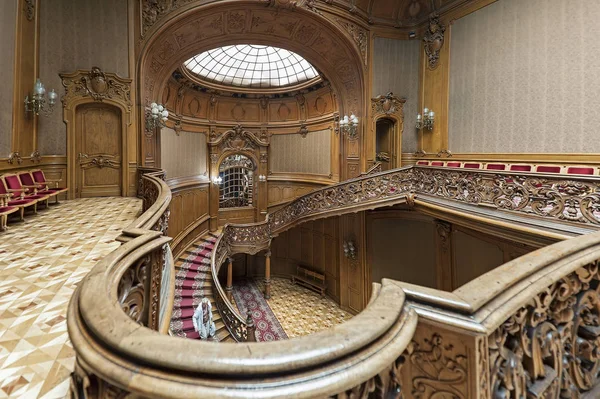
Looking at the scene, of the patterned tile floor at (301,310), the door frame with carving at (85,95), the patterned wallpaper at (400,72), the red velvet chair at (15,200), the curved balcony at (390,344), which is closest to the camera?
the curved balcony at (390,344)

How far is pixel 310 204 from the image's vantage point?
9555 mm

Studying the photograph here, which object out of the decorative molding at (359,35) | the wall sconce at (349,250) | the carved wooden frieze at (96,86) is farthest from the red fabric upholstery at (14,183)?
the decorative molding at (359,35)

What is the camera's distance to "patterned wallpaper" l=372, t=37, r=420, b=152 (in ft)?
33.8

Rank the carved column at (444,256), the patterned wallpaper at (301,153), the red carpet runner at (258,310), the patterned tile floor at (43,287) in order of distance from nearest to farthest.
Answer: the patterned tile floor at (43,287) → the carved column at (444,256) → the red carpet runner at (258,310) → the patterned wallpaper at (301,153)

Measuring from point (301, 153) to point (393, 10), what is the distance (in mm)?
6659

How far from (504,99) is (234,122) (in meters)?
10.7

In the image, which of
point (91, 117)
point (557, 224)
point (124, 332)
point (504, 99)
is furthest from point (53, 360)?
point (504, 99)

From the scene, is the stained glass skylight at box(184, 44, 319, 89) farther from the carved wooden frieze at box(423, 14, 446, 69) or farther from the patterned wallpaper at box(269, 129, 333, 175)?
the carved wooden frieze at box(423, 14, 446, 69)

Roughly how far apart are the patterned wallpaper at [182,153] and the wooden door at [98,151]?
1.94 metres

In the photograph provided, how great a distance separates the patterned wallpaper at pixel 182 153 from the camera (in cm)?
1034

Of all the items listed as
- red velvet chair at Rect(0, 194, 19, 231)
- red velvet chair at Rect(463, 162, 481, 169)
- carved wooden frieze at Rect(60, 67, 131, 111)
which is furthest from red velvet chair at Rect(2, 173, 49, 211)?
red velvet chair at Rect(463, 162, 481, 169)

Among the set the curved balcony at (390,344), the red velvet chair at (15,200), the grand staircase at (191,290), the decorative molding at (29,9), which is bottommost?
the grand staircase at (191,290)

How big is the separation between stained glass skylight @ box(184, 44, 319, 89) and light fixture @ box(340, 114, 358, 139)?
343 cm

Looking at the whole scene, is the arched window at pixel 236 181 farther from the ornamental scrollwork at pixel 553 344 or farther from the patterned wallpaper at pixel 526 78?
the ornamental scrollwork at pixel 553 344
